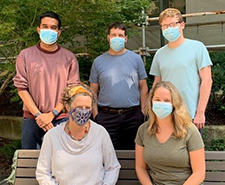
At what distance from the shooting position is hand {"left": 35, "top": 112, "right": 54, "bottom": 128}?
3.17 meters

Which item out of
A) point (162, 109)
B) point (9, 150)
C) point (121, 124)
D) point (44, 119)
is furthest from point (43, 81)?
point (9, 150)

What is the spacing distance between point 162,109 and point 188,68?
0.72m

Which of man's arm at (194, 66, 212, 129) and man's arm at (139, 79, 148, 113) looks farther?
man's arm at (139, 79, 148, 113)

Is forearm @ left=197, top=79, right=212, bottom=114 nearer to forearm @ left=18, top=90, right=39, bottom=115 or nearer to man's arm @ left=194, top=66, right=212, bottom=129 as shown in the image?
man's arm @ left=194, top=66, right=212, bottom=129

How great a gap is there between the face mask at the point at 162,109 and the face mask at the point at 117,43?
3.77 ft

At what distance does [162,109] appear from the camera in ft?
8.61

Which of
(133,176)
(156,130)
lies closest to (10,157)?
(133,176)


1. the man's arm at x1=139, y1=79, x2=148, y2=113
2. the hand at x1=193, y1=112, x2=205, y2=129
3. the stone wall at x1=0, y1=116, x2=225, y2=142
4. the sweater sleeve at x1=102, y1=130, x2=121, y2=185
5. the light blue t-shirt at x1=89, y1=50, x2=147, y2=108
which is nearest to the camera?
the sweater sleeve at x1=102, y1=130, x2=121, y2=185

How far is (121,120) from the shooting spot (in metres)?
3.59

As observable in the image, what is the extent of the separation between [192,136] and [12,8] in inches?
105

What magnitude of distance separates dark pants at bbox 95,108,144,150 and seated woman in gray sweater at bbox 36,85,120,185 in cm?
74

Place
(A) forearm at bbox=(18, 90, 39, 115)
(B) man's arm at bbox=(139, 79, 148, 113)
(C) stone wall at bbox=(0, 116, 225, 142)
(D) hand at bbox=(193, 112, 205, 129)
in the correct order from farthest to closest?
1. (C) stone wall at bbox=(0, 116, 225, 142)
2. (B) man's arm at bbox=(139, 79, 148, 113)
3. (A) forearm at bbox=(18, 90, 39, 115)
4. (D) hand at bbox=(193, 112, 205, 129)

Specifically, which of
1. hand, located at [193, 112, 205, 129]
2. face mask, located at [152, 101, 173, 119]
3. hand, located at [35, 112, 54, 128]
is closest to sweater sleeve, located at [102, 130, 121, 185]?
face mask, located at [152, 101, 173, 119]

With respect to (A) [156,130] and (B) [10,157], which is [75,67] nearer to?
(A) [156,130]
